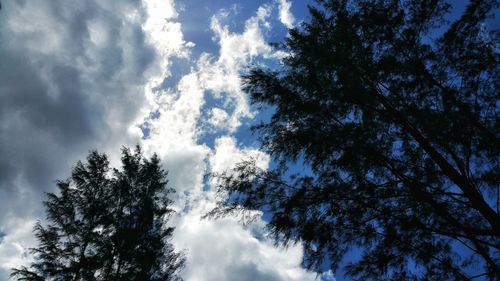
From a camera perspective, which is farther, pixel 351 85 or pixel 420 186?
pixel 351 85

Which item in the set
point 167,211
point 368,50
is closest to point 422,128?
point 368,50

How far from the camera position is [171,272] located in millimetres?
10008

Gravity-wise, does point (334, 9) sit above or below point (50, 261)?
above

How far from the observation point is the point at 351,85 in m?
5.57

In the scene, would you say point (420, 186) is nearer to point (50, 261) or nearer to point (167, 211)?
point (167, 211)

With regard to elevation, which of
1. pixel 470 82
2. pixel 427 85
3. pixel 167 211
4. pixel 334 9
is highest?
pixel 334 9

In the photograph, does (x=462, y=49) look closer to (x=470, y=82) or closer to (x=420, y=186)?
(x=470, y=82)

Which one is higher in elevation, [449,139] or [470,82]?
[470,82]

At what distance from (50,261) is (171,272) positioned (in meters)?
3.68

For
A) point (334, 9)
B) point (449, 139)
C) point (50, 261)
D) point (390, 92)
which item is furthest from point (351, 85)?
point (50, 261)

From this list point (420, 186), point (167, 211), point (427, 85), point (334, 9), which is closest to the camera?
point (420, 186)

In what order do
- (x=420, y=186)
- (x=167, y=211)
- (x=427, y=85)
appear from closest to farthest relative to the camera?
(x=420, y=186)
(x=427, y=85)
(x=167, y=211)

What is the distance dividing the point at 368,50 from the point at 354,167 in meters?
3.10

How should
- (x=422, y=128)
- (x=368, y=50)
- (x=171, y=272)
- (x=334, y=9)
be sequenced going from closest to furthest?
(x=422, y=128)
(x=368, y=50)
(x=334, y=9)
(x=171, y=272)
